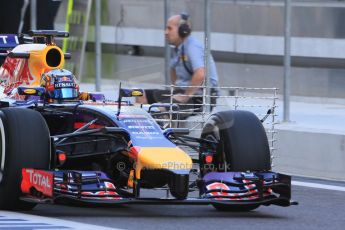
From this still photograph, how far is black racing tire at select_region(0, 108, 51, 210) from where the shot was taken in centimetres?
1220

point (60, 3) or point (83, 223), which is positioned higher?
point (60, 3)

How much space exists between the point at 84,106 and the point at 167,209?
115cm

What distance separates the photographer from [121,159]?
12508 millimetres

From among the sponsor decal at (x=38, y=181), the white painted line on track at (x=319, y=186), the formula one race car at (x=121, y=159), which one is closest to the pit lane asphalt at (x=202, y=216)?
the formula one race car at (x=121, y=159)

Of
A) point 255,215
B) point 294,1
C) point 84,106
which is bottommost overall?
point 255,215

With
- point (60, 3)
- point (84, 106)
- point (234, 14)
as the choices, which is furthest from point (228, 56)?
point (84, 106)

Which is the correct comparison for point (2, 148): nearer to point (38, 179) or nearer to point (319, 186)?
point (38, 179)

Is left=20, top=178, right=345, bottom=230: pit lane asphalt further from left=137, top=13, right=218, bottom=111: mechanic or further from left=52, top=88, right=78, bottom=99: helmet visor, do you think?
left=137, top=13, right=218, bottom=111: mechanic

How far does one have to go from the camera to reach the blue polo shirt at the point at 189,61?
58.7 feet

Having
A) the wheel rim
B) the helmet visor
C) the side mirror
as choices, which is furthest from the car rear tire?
the wheel rim

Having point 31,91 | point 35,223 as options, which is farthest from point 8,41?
point 35,223

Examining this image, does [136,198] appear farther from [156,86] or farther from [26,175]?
[156,86]

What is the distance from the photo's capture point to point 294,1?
2102 centimetres

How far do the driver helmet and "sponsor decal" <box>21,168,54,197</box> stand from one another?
5.30 ft
